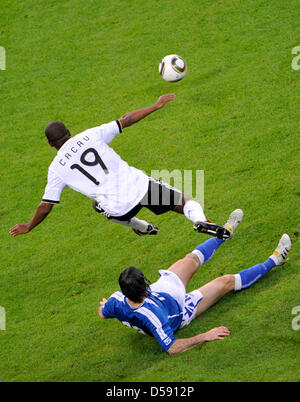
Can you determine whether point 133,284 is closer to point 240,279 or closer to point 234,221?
point 240,279

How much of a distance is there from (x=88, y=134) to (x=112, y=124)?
291mm

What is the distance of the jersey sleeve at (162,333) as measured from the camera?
5.75 meters

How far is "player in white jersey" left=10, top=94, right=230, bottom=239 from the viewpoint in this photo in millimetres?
6605

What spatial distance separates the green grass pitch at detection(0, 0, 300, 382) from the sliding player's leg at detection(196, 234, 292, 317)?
0.12 meters

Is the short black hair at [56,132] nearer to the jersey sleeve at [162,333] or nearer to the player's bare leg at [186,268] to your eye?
the player's bare leg at [186,268]

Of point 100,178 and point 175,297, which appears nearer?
point 175,297

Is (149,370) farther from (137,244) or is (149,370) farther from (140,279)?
(137,244)

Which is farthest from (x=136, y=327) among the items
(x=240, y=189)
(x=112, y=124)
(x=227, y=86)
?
(x=227, y=86)

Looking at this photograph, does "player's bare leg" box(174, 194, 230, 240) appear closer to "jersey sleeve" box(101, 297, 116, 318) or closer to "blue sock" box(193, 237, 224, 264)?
"blue sock" box(193, 237, 224, 264)

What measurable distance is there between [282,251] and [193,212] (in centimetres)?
103

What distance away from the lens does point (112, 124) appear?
6762 mm

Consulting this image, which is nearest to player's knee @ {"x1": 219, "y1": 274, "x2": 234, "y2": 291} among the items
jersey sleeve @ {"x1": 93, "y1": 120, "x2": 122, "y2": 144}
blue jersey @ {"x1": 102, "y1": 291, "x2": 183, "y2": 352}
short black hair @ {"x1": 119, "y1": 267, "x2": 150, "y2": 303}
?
blue jersey @ {"x1": 102, "y1": 291, "x2": 183, "y2": 352}

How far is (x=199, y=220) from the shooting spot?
6.43 metres

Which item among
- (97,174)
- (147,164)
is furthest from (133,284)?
(147,164)
